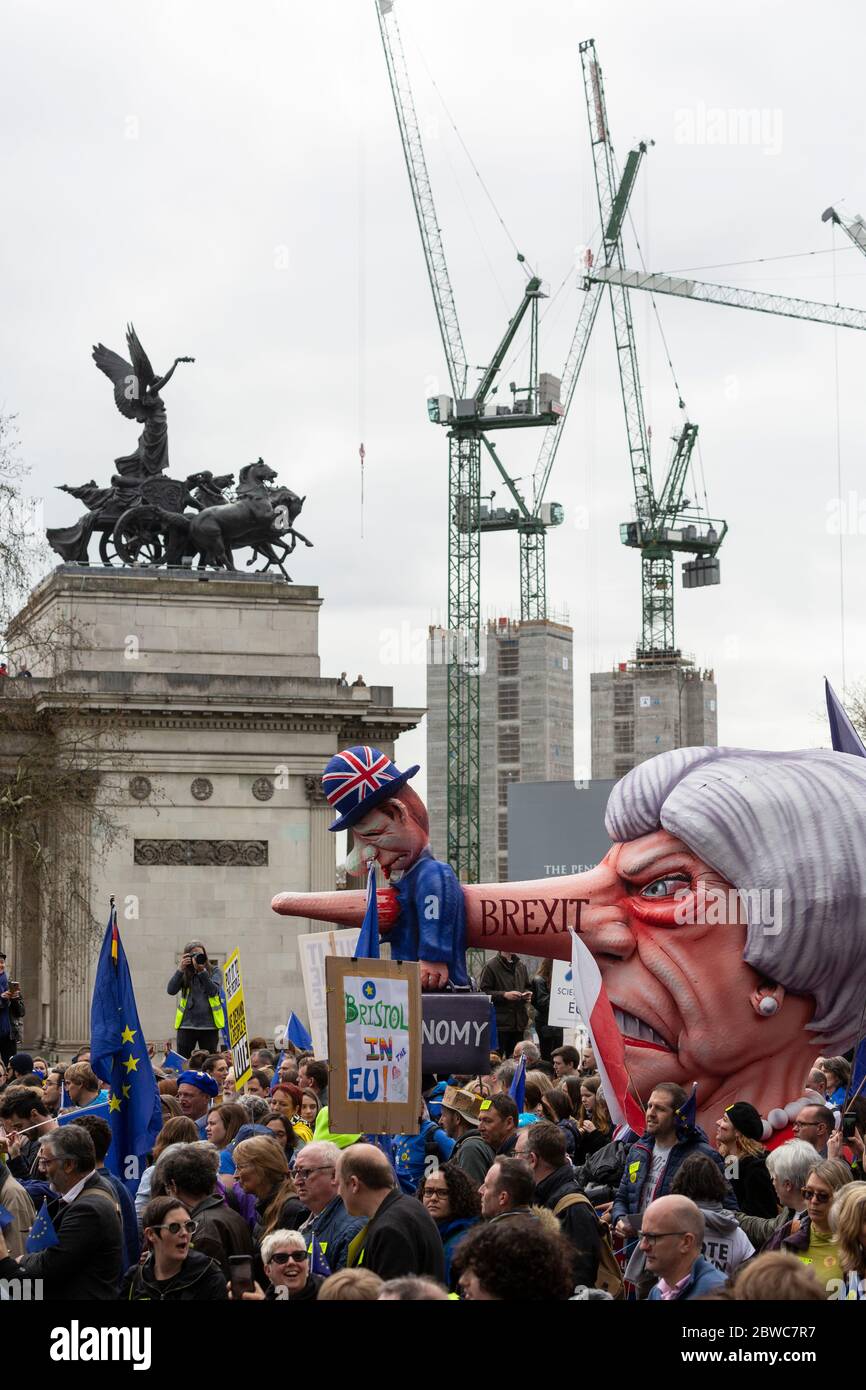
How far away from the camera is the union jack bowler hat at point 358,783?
1628 centimetres

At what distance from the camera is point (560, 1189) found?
33.0ft

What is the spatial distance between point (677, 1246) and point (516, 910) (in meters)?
8.43

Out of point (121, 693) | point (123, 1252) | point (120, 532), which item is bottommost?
point (123, 1252)

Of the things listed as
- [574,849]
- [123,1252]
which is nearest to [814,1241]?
[123,1252]

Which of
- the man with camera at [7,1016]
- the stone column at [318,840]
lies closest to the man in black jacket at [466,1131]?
the man with camera at [7,1016]

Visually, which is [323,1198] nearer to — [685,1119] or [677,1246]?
[677,1246]

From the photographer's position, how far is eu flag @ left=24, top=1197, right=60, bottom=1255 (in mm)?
9000

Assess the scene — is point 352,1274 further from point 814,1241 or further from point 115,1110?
point 115,1110

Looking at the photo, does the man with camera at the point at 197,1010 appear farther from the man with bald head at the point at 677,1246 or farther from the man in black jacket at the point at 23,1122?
the man with bald head at the point at 677,1246

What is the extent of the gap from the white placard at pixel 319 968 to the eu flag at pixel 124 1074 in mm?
2800

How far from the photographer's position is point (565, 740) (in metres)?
105

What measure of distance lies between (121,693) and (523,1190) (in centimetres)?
3797

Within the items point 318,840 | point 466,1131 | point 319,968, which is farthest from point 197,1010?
point 318,840
